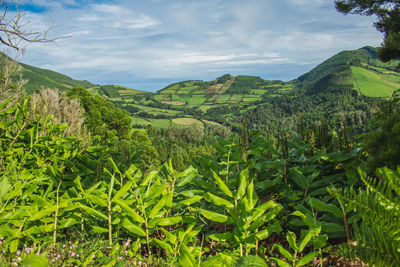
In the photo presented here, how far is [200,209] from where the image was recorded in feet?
6.06

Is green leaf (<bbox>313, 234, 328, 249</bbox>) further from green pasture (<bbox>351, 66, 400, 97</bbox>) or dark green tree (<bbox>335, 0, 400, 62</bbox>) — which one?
green pasture (<bbox>351, 66, 400, 97</bbox>)

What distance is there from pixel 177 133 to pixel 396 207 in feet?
410

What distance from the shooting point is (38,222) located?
1623 millimetres

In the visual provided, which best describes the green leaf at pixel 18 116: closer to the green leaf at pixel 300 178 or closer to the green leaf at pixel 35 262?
the green leaf at pixel 35 262

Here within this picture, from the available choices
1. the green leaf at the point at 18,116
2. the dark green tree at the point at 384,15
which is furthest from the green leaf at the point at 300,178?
the dark green tree at the point at 384,15

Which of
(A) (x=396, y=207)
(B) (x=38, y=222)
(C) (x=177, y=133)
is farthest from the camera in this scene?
(C) (x=177, y=133)

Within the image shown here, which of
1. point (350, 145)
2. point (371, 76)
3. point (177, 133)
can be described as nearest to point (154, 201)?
point (350, 145)

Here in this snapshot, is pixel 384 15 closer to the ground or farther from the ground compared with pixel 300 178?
farther from the ground

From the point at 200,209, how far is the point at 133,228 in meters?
0.57

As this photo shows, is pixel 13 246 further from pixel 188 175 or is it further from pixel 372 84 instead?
pixel 372 84

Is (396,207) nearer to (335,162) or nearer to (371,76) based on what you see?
(335,162)

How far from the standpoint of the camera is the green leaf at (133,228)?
4.65ft

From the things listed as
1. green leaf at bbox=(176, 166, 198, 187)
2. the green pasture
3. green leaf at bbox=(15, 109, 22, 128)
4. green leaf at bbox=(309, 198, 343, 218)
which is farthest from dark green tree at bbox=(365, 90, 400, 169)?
the green pasture

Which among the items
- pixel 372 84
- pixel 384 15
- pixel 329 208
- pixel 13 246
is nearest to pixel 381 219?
pixel 329 208
